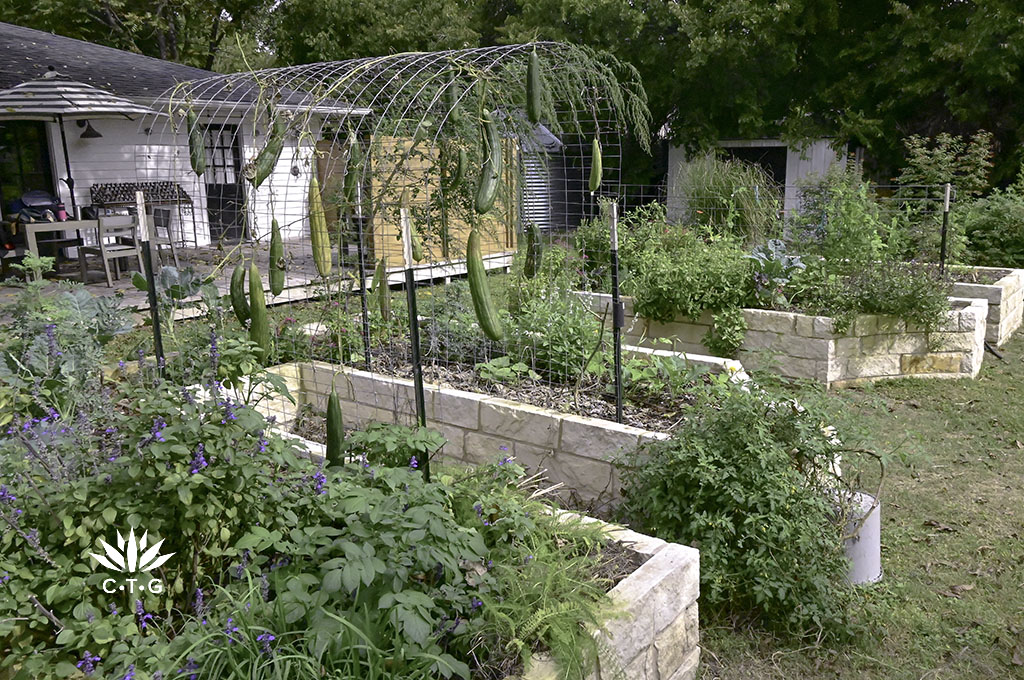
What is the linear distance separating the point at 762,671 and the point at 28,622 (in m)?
2.28

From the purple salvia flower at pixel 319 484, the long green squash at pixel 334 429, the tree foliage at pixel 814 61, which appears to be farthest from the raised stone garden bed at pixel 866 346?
the tree foliage at pixel 814 61

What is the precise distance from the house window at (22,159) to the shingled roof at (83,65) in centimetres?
88

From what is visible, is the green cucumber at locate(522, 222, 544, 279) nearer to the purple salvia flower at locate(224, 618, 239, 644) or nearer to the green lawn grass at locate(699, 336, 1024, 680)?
the green lawn grass at locate(699, 336, 1024, 680)

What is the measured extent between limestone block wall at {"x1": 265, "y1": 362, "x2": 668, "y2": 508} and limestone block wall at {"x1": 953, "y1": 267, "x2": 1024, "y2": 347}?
471 cm

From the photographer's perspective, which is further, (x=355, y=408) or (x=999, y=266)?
(x=999, y=266)

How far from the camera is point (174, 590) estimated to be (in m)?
2.27

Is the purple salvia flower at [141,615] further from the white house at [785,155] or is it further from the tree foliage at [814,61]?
the white house at [785,155]

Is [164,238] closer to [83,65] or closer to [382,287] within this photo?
[83,65]

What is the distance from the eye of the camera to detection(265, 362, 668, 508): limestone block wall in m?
3.73

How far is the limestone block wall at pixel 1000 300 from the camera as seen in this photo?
6.83 meters

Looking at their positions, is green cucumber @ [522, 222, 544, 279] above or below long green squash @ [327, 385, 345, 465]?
above

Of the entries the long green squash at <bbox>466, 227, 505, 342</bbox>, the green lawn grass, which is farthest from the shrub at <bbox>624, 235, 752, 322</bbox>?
the long green squash at <bbox>466, 227, 505, 342</bbox>

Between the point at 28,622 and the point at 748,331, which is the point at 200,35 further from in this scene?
the point at 28,622

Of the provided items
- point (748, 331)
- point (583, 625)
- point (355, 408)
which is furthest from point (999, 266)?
point (583, 625)
